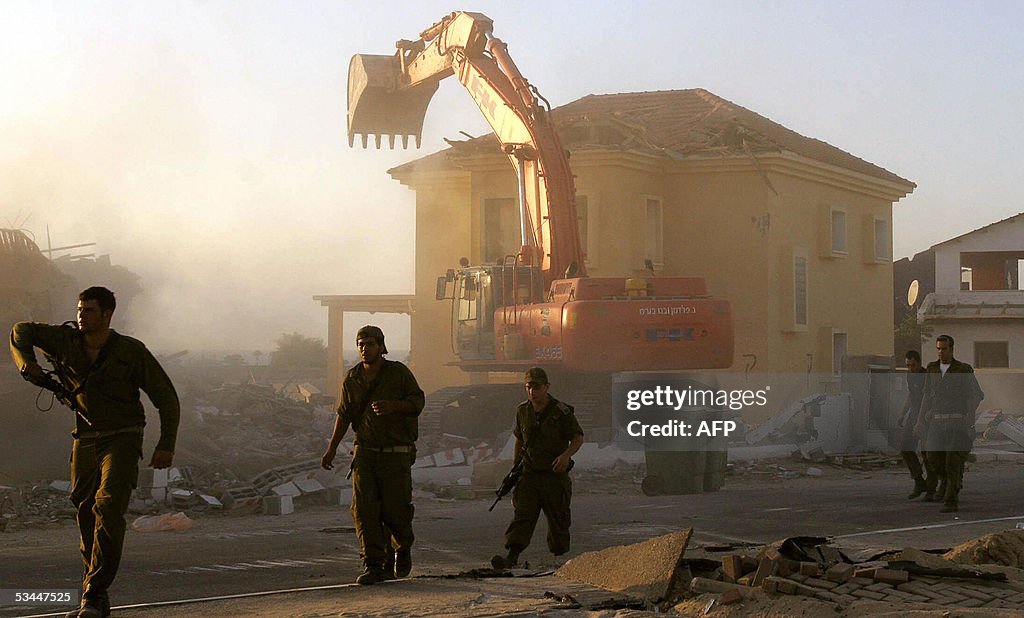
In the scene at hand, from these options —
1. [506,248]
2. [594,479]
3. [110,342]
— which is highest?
[506,248]

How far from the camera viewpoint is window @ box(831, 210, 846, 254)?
35938 mm

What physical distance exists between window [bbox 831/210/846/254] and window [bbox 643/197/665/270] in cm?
526

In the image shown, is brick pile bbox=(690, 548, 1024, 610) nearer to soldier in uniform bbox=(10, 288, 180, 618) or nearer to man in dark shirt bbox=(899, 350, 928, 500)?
soldier in uniform bbox=(10, 288, 180, 618)

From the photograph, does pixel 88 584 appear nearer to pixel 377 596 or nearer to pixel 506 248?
pixel 377 596

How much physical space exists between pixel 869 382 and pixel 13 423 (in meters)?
14.3

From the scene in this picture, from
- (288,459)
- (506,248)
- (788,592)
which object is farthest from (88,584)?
(506,248)

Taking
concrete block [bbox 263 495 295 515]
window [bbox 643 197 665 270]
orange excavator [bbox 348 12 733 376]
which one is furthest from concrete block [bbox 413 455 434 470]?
window [bbox 643 197 665 270]

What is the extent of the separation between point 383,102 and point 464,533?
55.3 ft

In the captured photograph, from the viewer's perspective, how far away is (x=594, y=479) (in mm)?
19281

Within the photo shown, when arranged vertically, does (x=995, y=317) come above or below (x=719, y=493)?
above

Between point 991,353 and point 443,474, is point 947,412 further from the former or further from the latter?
point 991,353

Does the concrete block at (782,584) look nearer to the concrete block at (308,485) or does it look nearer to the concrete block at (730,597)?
the concrete block at (730,597)

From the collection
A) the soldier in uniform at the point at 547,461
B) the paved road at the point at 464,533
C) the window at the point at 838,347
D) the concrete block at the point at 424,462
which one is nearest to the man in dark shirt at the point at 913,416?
the paved road at the point at 464,533

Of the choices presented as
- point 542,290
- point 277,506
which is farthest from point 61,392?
point 542,290
